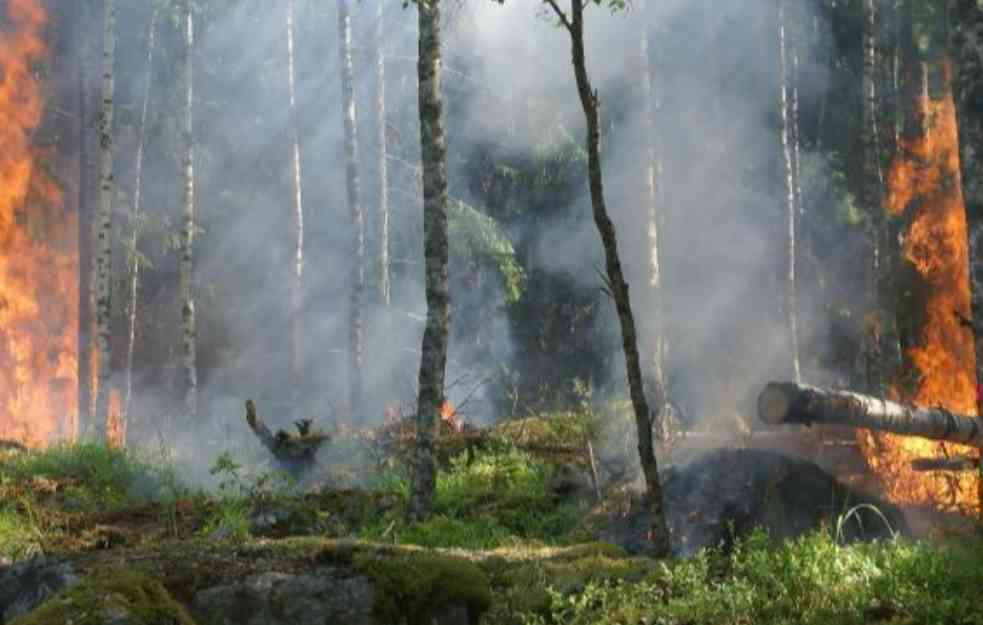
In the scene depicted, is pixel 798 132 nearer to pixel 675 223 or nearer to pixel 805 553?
pixel 675 223

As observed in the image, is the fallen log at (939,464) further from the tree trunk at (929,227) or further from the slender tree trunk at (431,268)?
the tree trunk at (929,227)

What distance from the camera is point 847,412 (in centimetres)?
1175

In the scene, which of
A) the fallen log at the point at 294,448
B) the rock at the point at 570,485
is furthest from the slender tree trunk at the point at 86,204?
the rock at the point at 570,485

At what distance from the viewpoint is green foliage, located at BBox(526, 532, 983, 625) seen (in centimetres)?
544

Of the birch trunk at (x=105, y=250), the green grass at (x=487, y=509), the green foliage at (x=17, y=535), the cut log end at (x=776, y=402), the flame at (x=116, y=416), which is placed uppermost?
the birch trunk at (x=105, y=250)

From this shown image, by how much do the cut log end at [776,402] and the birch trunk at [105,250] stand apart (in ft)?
38.0

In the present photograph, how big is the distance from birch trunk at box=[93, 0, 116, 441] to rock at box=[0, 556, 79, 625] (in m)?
12.5

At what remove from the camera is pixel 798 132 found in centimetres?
2848

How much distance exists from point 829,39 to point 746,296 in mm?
7265

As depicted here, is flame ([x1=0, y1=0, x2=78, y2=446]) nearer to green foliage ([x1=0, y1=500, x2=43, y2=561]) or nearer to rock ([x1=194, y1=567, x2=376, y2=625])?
green foliage ([x1=0, y1=500, x2=43, y2=561])

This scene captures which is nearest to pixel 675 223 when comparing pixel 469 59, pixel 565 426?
pixel 469 59

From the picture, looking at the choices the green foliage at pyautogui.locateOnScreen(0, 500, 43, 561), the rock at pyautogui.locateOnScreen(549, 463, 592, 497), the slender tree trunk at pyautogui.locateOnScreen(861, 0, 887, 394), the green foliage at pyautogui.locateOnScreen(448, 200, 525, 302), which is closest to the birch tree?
the green foliage at pyautogui.locateOnScreen(448, 200, 525, 302)

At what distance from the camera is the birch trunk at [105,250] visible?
18.2 meters

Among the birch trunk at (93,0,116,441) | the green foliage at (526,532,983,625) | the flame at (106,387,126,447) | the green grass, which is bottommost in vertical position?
the flame at (106,387,126,447)
